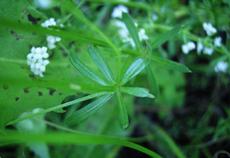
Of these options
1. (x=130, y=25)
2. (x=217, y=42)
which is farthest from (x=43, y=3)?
(x=217, y=42)

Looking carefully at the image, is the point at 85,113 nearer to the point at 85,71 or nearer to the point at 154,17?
the point at 85,71

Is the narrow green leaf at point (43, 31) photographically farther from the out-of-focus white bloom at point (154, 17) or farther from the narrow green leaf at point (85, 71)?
the out-of-focus white bloom at point (154, 17)

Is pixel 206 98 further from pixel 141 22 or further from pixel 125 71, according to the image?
pixel 125 71

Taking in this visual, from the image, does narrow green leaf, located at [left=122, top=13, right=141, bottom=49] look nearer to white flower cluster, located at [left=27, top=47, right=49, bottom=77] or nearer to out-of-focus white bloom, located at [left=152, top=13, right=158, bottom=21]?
white flower cluster, located at [left=27, top=47, right=49, bottom=77]

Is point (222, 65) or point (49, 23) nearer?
point (49, 23)

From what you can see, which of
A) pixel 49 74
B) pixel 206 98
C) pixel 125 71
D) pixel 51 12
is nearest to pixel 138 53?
pixel 125 71

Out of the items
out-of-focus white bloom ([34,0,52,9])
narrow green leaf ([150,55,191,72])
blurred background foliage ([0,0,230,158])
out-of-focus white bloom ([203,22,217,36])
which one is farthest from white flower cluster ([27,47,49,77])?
out-of-focus white bloom ([203,22,217,36])
